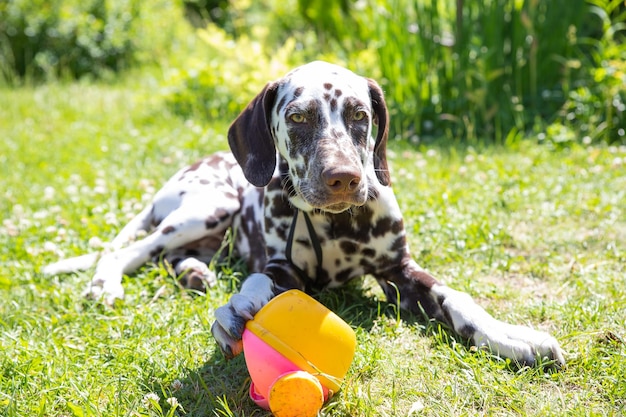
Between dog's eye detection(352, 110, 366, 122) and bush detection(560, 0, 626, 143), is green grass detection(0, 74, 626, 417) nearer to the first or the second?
bush detection(560, 0, 626, 143)

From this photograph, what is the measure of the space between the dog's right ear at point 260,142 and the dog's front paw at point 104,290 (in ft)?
3.54

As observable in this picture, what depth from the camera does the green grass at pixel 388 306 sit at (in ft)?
9.42

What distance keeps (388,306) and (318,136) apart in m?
1.03

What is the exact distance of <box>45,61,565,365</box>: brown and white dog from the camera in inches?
123

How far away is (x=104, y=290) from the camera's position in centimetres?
401

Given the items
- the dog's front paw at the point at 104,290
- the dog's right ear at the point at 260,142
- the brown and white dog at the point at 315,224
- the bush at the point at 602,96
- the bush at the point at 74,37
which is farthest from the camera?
the bush at the point at 74,37

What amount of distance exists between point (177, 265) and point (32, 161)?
3512 mm

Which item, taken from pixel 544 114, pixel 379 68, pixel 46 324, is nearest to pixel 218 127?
pixel 379 68

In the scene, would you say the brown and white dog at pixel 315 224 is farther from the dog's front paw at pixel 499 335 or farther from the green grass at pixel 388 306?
the green grass at pixel 388 306

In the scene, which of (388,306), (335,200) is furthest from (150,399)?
(388,306)

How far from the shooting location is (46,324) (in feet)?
12.3

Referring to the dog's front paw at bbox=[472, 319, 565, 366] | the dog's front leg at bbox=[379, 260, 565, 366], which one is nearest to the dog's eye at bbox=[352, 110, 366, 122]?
the dog's front leg at bbox=[379, 260, 565, 366]

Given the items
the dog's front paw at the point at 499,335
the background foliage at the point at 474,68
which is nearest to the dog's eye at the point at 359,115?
the dog's front paw at the point at 499,335

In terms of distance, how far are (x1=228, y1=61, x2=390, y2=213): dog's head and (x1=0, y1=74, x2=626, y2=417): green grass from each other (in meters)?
0.73
